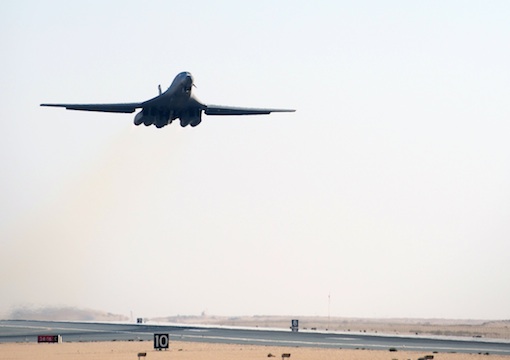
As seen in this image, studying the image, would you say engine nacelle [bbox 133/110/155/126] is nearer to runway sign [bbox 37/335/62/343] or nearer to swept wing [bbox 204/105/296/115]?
swept wing [bbox 204/105/296/115]

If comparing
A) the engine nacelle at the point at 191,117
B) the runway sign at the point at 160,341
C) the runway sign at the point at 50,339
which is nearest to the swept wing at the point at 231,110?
the engine nacelle at the point at 191,117

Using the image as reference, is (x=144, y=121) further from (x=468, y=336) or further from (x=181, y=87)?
(x=468, y=336)

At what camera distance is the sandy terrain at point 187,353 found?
92625 mm

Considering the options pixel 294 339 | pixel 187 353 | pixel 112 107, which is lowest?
pixel 187 353

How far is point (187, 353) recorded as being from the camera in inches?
3848

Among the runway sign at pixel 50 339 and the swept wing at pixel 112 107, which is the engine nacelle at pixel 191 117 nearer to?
the swept wing at pixel 112 107

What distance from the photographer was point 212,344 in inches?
4392

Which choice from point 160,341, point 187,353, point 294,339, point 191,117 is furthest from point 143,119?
point 294,339

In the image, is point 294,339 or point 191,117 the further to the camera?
point 294,339

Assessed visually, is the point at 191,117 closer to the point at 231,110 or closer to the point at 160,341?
the point at 231,110

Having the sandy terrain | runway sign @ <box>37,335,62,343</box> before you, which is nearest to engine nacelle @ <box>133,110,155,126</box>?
the sandy terrain

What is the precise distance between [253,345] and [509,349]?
1122 inches

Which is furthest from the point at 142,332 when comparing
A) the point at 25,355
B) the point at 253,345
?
the point at 25,355

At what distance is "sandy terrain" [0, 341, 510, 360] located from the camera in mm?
92625
